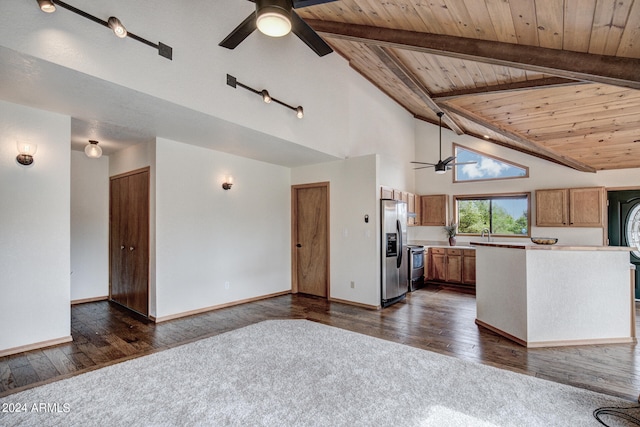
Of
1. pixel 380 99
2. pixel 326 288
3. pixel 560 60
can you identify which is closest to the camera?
pixel 560 60

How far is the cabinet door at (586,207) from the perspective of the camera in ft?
18.8

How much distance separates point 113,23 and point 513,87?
13.9 feet

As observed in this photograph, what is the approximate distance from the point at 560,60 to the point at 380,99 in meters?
4.35

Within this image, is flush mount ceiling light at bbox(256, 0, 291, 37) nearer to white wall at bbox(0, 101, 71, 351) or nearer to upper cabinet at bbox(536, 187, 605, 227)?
white wall at bbox(0, 101, 71, 351)

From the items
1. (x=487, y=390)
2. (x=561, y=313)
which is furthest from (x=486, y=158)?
(x=487, y=390)

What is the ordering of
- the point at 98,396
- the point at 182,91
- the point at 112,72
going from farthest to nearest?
the point at 182,91 → the point at 112,72 → the point at 98,396

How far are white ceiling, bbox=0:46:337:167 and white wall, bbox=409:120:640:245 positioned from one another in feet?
12.6

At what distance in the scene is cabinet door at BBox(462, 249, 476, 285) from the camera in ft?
21.6

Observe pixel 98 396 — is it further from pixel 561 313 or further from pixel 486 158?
pixel 486 158

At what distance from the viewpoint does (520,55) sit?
9.48 ft

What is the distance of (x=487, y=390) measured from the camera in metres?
2.47

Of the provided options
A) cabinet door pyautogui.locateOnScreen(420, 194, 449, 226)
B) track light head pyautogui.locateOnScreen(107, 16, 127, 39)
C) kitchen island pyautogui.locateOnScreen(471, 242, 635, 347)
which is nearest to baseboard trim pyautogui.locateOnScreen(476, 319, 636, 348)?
kitchen island pyautogui.locateOnScreen(471, 242, 635, 347)

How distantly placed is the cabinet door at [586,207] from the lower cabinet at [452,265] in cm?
190

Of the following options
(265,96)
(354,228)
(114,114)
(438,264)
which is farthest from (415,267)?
(114,114)
